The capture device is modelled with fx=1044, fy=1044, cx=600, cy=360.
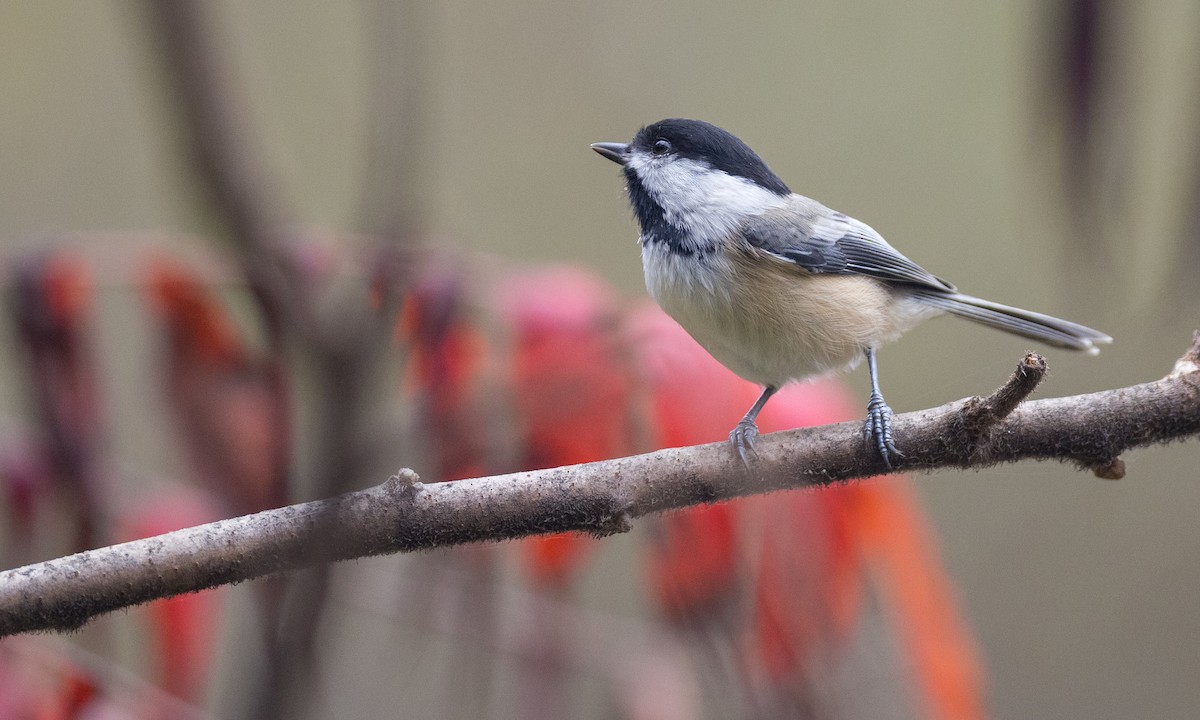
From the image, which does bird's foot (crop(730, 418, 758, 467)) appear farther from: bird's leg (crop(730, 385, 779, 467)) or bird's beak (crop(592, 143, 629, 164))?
bird's beak (crop(592, 143, 629, 164))

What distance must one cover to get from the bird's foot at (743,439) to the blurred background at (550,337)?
16cm

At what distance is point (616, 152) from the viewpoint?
161 cm

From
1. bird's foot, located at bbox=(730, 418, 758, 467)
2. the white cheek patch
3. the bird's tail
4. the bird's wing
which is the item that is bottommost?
the bird's tail

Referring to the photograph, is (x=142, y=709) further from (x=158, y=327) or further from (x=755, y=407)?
(x=755, y=407)

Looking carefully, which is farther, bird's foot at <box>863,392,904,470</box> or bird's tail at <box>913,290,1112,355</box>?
bird's tail at <box>913,290,1112,355</box>

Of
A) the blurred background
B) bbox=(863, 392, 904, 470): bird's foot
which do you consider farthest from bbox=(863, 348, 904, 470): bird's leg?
the blurred background

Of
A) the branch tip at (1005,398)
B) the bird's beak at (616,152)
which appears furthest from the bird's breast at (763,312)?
the branch tip at (1005,398)

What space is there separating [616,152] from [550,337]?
33 centimetres

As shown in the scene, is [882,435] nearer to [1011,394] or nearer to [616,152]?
[1011,394]

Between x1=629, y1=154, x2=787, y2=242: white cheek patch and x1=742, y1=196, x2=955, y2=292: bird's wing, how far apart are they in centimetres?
5

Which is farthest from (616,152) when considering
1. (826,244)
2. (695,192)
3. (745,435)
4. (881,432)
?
(881,432)

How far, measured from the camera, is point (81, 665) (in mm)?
1388

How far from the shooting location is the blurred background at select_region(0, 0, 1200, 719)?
0.66 m

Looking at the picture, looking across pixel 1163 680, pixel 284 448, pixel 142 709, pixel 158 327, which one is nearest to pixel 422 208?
pixel 284 448
